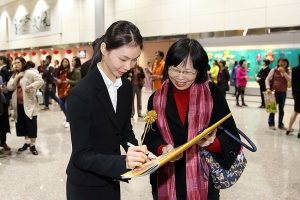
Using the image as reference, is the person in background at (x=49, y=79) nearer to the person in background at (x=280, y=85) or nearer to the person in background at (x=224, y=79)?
the person in background at (x=224, y=79)

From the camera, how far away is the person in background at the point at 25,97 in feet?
16.5

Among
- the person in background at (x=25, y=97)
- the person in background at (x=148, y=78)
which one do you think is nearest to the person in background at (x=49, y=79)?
the person in background at (x=148, y=78)

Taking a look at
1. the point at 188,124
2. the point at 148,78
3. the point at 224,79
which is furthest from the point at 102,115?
the point at 148,78

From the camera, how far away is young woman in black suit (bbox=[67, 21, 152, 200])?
1240mm

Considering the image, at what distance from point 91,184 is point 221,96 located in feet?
3.06

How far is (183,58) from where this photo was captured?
65.6 inches

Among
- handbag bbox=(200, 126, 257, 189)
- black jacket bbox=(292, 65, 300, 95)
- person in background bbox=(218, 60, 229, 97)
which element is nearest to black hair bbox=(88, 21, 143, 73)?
handbag bbox=(200, 126, 257, 189)

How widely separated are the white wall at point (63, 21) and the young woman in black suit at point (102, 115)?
1608cm

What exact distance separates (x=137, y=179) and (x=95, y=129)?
276 centimetres

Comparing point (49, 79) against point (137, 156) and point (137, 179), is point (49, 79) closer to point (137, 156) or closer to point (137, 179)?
point (137, 179)

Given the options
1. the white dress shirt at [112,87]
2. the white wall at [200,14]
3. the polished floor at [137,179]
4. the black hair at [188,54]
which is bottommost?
the polished floor at [137,179]

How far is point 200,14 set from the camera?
40.1 ft

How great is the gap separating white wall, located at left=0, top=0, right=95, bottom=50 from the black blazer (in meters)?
16.1

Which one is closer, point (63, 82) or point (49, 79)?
point (63, 82)
